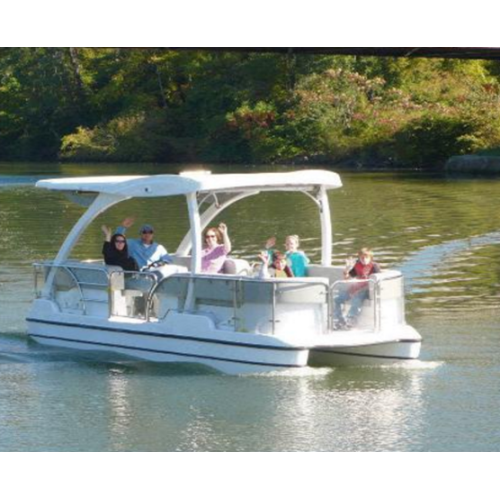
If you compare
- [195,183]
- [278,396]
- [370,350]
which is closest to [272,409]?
[278,396]

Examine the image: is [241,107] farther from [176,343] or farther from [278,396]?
[278,396]

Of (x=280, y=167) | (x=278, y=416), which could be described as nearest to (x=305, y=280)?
(x=278, y=416)

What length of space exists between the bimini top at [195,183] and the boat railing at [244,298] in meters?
0.99

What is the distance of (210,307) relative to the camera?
634 inches

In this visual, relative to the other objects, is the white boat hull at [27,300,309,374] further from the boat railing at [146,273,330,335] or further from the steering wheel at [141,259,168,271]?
the steering wheel at [141,259,168,271]

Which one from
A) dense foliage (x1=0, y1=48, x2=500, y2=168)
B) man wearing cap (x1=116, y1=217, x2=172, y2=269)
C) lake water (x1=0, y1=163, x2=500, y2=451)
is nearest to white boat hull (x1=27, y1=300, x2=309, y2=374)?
lake water (x1=0, y1=163, x2=500, y2=451)

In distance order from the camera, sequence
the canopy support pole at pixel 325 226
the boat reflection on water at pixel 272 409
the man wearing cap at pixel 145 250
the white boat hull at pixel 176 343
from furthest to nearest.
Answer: the canopy support pole at pixel 325 226
the man wearing cap at pixel 145 250
the white boat hull at pixel 176 343
the boat reflection on water at pixel 272 409

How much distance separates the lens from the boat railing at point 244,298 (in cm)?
1541

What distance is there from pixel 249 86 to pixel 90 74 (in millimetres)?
17131

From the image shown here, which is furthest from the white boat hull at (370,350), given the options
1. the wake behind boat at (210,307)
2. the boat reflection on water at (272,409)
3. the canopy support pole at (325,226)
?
the canopy support pole at (325,226)

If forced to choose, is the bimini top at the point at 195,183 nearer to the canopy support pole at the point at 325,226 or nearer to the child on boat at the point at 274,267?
the canopy support pole at the point at 325,226

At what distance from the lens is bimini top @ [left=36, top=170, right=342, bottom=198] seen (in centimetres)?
1616
